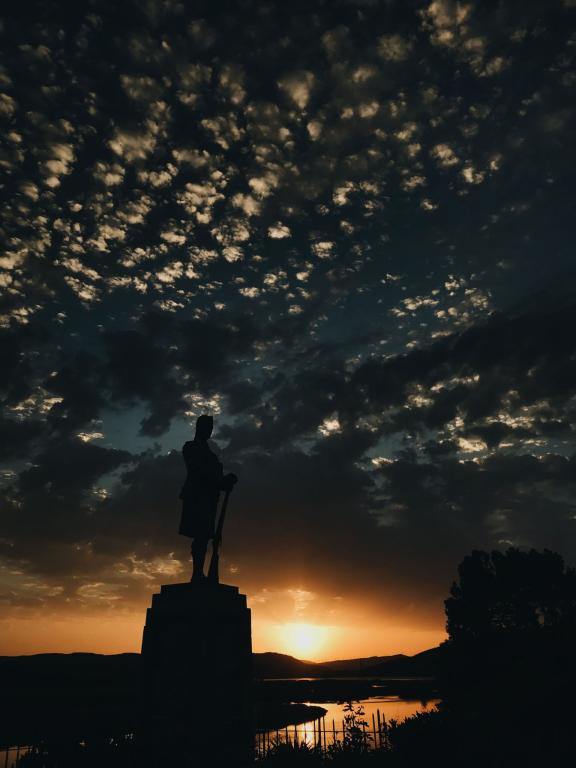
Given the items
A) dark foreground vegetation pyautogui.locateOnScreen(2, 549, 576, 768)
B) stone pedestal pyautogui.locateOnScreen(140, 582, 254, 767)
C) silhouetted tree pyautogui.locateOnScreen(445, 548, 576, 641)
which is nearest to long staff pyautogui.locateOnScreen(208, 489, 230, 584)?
stone pedestal pyautogui.locateOnScreen(140, 582, 254, 767)

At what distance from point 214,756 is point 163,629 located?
6.81 feet

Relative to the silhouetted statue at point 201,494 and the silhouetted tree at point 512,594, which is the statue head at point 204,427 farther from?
the silhouetted tree at point 512,594

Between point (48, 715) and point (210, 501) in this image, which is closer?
point (210, 501)

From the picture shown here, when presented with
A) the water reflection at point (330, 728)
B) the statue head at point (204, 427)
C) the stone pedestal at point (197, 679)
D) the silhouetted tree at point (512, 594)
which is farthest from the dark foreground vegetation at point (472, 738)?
the silhouetted tree at point (512, 594)

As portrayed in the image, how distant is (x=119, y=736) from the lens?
9.91m

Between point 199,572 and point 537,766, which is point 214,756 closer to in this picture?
point 199,572

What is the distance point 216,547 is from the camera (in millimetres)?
9625

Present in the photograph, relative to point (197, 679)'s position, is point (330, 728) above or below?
below

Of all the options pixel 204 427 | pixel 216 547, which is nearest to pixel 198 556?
pixel 216 547

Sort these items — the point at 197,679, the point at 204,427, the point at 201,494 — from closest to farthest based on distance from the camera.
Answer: the point at 197,679 < the point at 201,494 < the point at 204,427

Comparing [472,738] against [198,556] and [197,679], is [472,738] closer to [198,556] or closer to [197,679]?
[197,679]

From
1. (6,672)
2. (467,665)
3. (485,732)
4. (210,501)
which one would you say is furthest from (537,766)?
(6,672)

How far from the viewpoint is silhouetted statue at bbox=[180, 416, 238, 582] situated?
9.67 m

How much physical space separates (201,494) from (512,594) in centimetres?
3651
